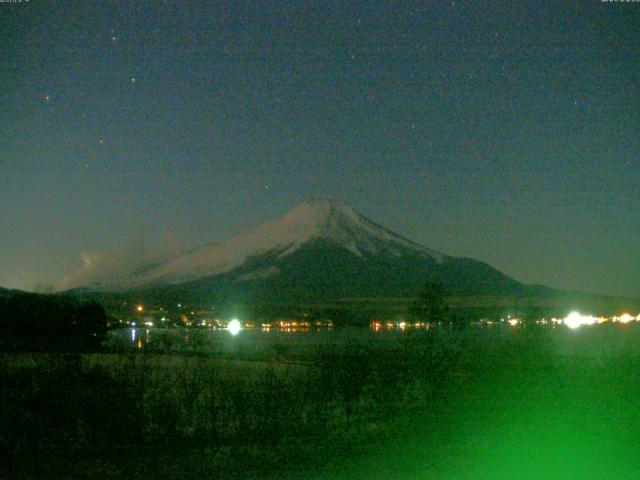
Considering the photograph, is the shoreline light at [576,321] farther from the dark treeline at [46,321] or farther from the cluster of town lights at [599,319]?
the dark treeline at [46,321]

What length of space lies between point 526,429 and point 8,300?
41227 mm

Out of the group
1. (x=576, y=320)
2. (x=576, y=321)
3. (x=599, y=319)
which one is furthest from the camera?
(x=599, y=319)

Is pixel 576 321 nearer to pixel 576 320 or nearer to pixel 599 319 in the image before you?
pixel 576 320

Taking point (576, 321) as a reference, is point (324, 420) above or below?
below

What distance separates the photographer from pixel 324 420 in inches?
462

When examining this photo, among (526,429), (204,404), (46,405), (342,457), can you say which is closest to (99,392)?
(46,405)

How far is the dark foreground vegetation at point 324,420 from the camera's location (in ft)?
30.5

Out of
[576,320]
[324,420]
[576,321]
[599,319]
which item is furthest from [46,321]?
[599,319]

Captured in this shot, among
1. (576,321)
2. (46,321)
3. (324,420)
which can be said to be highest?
(46,321)

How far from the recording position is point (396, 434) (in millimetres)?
11172

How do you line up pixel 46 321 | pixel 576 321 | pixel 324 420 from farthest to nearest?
pixel 576 321
pixel 46 321
pixel 324 420

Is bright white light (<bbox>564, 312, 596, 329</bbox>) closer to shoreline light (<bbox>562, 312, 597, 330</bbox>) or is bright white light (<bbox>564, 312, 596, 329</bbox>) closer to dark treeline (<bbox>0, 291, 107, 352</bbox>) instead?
shoreline light (<bbox>562, 312, 597, 330</bbox>)

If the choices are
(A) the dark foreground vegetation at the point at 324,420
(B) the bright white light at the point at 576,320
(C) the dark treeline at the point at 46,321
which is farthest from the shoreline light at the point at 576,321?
(A) the dark foreground vegetation at the point at 324,420

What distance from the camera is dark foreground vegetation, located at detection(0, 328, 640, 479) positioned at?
9281 millimetres
